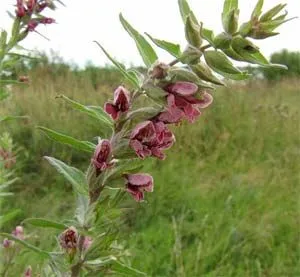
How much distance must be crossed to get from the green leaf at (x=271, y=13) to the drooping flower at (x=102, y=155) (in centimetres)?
25

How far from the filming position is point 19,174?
5.35 m

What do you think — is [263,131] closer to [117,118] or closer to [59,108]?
[59,108]

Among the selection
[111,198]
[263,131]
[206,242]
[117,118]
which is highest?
[117,118]

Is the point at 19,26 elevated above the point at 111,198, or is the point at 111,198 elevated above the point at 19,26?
the point at 19,26

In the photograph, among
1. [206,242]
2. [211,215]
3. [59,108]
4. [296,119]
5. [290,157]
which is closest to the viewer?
[206,242]

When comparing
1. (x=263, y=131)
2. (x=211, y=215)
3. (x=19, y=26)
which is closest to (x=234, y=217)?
(x=211, y=215)

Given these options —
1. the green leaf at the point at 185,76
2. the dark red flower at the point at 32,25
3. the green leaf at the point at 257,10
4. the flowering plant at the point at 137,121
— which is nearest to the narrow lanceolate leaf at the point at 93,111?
the flowering plant at the point at 137,121

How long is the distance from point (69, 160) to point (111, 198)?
4.74 meters

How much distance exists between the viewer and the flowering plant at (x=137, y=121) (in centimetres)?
79

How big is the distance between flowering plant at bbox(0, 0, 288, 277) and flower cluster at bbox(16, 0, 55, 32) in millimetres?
886

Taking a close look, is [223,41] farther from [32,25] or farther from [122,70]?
[32,25]

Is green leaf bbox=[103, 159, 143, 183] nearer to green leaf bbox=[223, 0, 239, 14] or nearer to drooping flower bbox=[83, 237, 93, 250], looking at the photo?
drooping flower bbox=[83, 237, 93, 250]

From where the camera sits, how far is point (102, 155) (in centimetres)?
80

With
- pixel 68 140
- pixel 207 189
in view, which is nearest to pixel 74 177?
pixel 68 140
